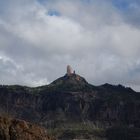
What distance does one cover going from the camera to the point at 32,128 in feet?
551

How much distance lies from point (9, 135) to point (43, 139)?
13254 mm

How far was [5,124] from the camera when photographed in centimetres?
16250

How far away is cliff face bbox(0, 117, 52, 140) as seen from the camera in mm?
158538

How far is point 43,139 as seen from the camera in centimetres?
16675

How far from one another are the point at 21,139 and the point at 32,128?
32.0 ft

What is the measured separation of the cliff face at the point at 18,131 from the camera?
158538mm

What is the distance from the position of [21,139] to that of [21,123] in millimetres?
7969

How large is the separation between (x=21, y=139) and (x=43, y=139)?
33.6 ft

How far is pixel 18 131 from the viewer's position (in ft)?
529

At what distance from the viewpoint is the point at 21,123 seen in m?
166

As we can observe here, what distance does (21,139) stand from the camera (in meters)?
159

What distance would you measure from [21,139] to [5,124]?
7.89 meters
